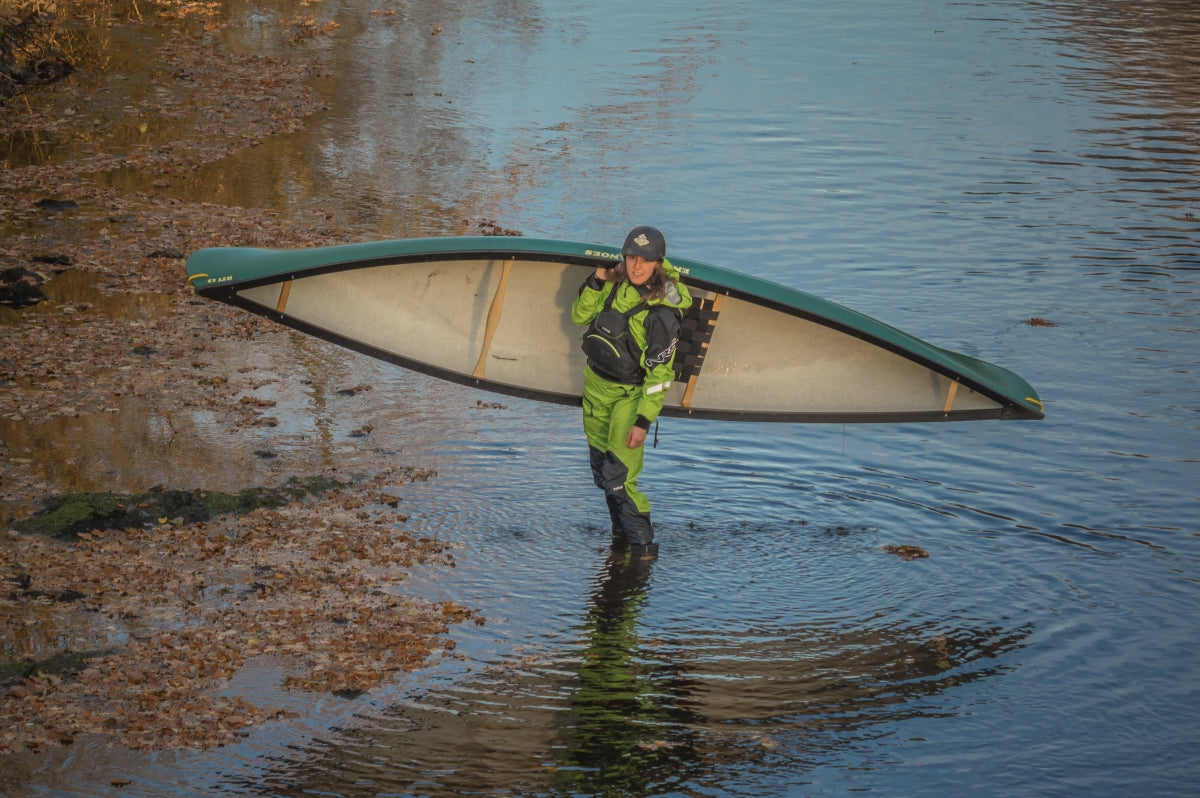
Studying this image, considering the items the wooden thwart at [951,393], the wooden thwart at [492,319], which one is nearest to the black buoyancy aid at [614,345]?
the wooden thwart at [492,319]

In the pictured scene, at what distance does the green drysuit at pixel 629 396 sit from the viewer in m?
7.54

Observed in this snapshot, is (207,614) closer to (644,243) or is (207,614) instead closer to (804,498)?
(644,243)

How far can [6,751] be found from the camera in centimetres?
568

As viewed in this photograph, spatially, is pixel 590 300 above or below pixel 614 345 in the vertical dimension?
above

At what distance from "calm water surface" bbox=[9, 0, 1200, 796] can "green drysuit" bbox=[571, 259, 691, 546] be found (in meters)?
0.43

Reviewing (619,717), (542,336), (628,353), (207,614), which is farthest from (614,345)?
(207,614)

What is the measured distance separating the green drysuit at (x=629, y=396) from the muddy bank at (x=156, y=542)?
3.92 feet

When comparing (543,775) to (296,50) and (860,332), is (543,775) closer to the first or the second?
(860,332)

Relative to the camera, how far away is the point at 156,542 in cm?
772

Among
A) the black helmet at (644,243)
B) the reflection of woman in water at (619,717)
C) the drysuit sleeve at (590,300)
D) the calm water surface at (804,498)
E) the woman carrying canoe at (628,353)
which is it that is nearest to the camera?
the reflection of woman in water at (619,717)

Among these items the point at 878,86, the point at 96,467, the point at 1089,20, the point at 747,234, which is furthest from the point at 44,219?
the point at 1089,20

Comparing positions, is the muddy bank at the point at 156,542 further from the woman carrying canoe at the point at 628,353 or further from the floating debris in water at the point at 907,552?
the floating debris in water at the point at 907,552

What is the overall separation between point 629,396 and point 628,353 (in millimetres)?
303

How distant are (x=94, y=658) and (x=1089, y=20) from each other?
29.6 meters
